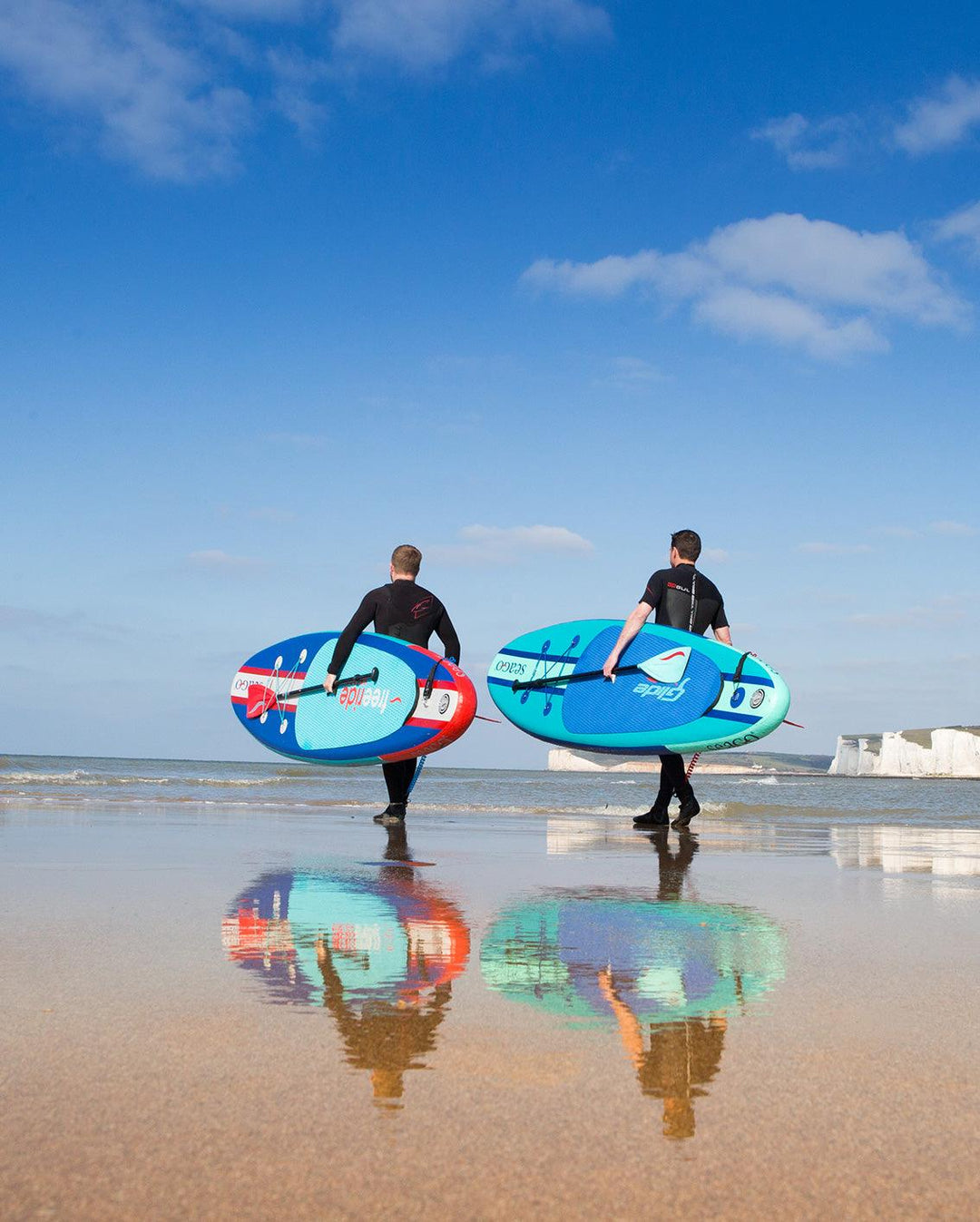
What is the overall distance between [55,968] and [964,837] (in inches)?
266

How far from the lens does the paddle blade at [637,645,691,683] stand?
26.8 ft

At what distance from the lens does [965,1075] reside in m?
1.62

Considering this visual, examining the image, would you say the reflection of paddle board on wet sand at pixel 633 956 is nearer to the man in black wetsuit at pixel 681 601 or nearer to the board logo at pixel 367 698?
the man in black wetsuit at pixel 681 601

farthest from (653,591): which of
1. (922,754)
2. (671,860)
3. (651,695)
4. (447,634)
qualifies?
(922,754)

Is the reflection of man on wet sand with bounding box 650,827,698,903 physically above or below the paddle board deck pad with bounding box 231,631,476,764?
below

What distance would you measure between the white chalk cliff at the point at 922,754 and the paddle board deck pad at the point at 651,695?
76.8m

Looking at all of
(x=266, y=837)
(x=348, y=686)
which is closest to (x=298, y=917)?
(x=266, y=837)

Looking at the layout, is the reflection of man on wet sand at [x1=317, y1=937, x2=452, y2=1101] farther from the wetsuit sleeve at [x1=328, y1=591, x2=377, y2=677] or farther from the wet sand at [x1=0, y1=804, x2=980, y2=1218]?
the wetsuit sleeve at [x1=328, y1=591, x2=377, y2=677]

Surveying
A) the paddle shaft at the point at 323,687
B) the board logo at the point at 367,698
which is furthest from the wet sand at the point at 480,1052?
the paddle shaft at the point at 323,687

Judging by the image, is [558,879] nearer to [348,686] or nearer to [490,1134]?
[490,1134]

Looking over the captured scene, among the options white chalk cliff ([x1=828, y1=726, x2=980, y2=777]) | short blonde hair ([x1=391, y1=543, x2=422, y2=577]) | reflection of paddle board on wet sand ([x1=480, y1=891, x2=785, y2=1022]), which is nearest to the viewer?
reflection of paddle board on wet sand ([x1=480, y1=891, x2=785, y2=1022])

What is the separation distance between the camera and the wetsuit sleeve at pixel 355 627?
8.06 m

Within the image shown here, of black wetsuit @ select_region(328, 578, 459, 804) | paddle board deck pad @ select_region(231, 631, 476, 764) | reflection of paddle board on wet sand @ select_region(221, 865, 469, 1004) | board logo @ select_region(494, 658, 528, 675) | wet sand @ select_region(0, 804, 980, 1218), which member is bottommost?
wet sand @ select_region(0, 804, 980, 1218)

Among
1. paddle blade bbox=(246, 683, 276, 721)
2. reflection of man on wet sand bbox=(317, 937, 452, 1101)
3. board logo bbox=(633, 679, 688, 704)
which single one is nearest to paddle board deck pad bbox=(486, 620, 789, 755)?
board logo bbox=(633, 679, 688, 704)
